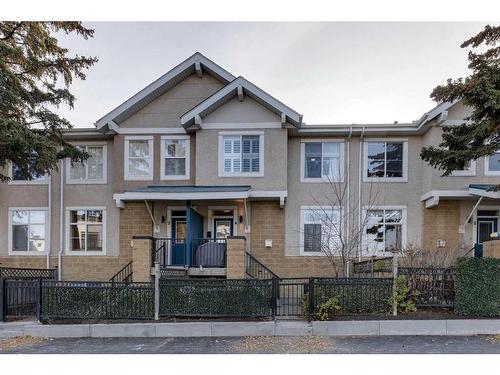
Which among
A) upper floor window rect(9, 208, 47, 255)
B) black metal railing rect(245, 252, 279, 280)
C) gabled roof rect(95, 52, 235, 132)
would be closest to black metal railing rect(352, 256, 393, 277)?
black metal railing rect(245, 252, 279, 280)

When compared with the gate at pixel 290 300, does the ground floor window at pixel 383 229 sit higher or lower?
higher

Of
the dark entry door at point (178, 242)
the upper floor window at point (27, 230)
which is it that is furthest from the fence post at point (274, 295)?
the upper floor window at point (27, 230)

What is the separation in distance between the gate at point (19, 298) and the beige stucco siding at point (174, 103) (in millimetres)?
6959

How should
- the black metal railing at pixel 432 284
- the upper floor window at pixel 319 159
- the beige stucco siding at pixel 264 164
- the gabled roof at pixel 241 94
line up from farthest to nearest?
the upper floor window at pixel 319 159 < the beige stucco siding at pixel 264 164 < the gabled roof at pixel 241 94 < the black metal railing at pixel 432 284

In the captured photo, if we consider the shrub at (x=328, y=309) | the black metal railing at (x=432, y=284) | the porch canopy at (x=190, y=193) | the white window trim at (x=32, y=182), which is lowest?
the shrub at (x=328, y=309)

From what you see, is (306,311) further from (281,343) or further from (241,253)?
(241,253)

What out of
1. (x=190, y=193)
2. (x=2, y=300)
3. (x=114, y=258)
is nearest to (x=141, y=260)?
(x=190, y=193)

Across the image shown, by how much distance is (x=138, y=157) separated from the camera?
46.3 feet

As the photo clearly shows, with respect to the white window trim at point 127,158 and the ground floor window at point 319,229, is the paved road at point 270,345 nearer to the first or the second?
the ground floor window at point 319,229

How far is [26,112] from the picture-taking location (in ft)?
37.9

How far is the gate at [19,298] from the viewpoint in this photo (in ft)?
30.3

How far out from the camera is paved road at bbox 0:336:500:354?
739 centimetres

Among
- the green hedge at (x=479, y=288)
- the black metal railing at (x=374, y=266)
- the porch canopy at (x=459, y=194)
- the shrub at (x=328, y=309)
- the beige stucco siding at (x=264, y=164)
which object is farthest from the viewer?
the beige stucco siding at (x=264, y=164)

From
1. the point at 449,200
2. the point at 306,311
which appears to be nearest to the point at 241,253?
the point at 306,311
